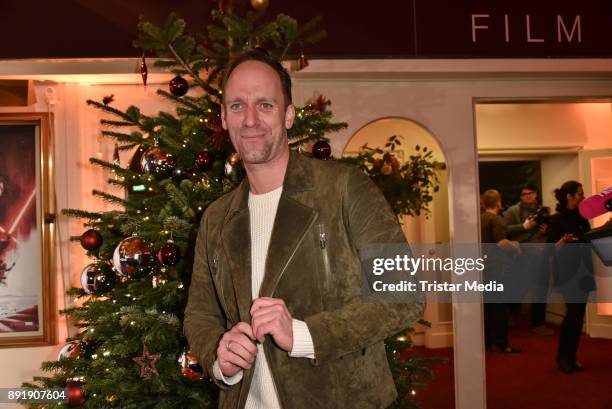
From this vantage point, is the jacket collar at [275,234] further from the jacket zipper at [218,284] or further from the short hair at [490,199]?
the short hair at [490,199]

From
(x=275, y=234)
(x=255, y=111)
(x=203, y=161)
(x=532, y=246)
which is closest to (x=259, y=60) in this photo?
(x=255, y=111)

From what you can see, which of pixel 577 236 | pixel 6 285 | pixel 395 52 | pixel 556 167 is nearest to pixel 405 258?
pixel 395 52

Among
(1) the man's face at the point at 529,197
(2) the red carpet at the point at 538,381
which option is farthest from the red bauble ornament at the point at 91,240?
(1) the man's face at the point at 529,197

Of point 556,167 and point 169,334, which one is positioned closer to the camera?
point 169,334

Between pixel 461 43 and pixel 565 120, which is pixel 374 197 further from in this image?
pixel 565 120

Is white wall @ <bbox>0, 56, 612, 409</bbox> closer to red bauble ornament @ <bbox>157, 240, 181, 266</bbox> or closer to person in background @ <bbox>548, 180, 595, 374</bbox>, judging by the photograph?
person in background @ <bbox>548, 180, 595, 374</bbox>

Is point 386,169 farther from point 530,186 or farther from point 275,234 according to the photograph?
point 275,234

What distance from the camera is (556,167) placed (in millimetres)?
5914

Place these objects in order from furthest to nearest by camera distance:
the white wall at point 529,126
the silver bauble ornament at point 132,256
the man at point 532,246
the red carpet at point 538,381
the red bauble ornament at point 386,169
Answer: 1. the white wall at point 529,126
2. the man at point 532,246
3. the red carpet at point 538,381
4. the red bauble ornament at point 386,169
5. the silver bauble ornament at point 132,256

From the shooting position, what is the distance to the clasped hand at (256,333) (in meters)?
1.12

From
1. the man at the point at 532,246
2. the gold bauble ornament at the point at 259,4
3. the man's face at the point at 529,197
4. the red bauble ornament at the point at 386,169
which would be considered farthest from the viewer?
the man's face at the point at 529,197

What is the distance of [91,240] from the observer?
267 cm

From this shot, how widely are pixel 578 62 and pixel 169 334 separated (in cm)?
359

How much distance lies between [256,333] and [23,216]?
412 cm
